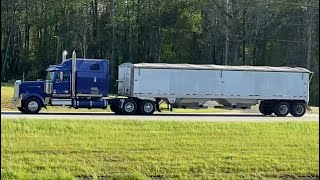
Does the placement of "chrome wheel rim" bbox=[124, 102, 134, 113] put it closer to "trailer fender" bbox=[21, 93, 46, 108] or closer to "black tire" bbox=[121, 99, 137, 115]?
"black tire" bbox=[121, 99, 137, 115]

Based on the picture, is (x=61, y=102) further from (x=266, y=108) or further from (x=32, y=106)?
(x=266, y=108)

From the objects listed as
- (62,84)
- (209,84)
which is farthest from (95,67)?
(209,84)

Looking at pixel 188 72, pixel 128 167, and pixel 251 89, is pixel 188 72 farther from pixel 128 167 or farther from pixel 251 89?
pixel 128 167

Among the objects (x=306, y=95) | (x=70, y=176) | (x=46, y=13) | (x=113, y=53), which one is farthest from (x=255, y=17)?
(x=70, y=176)

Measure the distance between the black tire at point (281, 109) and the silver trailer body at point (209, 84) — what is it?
0.29m

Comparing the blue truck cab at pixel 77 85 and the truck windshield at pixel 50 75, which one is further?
the truck windshield at pixel 50 75

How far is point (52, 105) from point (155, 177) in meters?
10.8

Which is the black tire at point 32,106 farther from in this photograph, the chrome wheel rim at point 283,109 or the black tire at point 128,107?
the chrome wheel rim at point 283,109

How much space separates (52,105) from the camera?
1051 inches

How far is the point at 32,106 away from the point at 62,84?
1681 mm

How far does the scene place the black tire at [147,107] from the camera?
26516 mm

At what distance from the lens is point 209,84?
91.7 feet

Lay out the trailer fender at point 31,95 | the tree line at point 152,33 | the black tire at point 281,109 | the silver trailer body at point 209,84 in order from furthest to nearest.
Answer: the tree line at point 152,33 < the black tire at point 281,109 < the silver trailer body at point 209,84 < the trailer fender at point 31,95

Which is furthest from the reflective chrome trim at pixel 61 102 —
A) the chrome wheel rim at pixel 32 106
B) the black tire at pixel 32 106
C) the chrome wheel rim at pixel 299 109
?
the chrome wheel rim at pixel 299 109
